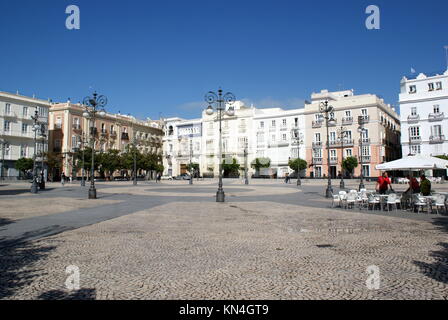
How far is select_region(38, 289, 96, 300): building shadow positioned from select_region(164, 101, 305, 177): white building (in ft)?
187

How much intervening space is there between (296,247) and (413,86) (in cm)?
5645

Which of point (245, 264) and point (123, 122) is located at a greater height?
point (123, 122)

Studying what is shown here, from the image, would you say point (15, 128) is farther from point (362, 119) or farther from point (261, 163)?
point (362, 119)

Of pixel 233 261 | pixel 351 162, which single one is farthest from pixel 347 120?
pixel 233 261

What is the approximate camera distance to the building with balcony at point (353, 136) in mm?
57500

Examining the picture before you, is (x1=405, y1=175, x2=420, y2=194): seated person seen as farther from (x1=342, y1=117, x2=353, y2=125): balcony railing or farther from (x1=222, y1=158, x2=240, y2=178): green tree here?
(x1=222, y1=158, x2=240, y2=178): green tree

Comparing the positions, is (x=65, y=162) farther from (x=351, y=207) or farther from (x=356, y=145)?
(x=351, y=207)

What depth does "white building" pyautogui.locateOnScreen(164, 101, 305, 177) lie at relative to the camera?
68000 millimetres

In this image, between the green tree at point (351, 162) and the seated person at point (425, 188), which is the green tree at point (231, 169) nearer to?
the green tree at point (351, 162)

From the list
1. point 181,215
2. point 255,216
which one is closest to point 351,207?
point 255,216

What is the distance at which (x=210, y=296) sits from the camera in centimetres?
446

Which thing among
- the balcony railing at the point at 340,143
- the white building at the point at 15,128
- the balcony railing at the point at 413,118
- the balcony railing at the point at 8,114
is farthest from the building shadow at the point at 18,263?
the balcony railing at the point at 340,143

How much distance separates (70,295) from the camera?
4500 mm

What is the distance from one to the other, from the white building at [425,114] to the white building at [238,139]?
60.5 feet
